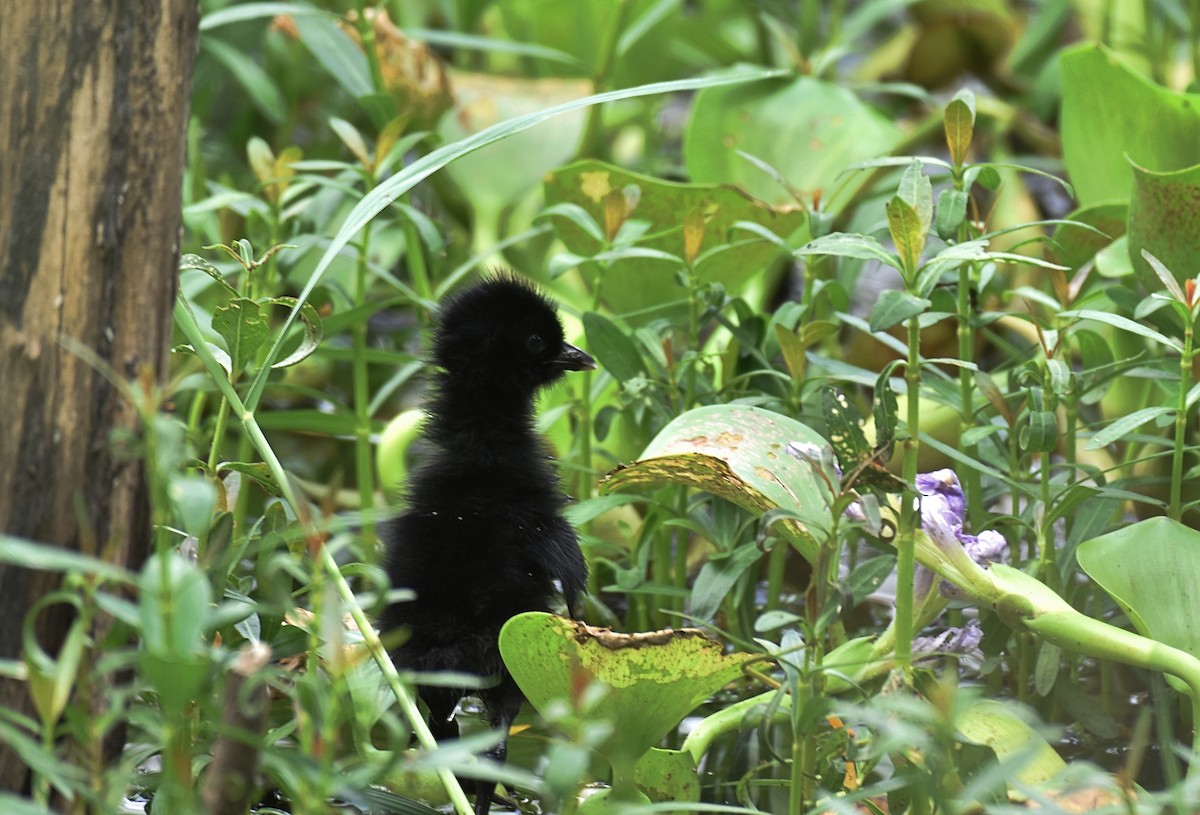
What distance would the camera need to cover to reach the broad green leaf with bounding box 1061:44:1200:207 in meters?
2.36

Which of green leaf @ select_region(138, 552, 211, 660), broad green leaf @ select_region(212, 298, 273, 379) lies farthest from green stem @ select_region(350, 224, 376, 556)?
green leaf @ select_region(138, 552, 211, 660)

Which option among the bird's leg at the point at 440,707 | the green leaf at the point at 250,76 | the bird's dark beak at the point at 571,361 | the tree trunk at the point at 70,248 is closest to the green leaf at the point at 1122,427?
the bird's dark beak at the point at 571,361

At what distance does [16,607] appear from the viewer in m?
1.19

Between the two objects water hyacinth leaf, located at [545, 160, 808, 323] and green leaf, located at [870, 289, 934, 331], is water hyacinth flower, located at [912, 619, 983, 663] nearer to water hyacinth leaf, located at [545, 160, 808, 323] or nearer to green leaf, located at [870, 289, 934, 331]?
green leaf, located at [870, 289, 934, 331]

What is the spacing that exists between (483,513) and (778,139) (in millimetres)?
1455

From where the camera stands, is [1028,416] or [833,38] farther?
[833,38]

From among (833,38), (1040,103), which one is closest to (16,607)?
(833,38)

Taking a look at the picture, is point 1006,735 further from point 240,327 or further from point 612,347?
point 240,327

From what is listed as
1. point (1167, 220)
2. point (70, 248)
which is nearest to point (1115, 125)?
point (1167, 220)

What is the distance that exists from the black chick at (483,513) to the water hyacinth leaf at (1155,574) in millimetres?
596

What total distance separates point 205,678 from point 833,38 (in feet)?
10.2

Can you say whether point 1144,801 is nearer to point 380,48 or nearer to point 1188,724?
point 1188,724

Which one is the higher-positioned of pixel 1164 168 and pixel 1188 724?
pixel 1164 168

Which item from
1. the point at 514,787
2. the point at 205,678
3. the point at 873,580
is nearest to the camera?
the point at 205,678
